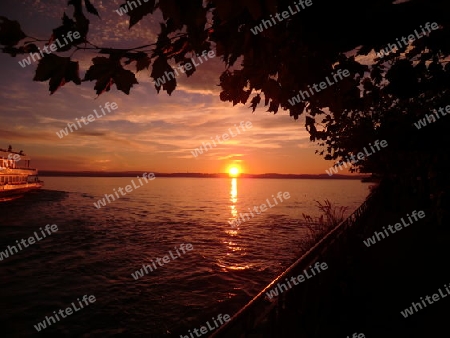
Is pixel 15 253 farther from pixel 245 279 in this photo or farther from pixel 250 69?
pixel 250 69

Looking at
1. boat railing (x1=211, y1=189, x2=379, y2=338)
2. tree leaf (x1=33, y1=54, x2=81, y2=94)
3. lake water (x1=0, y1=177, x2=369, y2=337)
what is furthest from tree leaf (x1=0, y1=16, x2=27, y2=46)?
lake water (x1=0, y1=177, x2=369, y2=337)

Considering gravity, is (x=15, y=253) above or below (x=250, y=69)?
above

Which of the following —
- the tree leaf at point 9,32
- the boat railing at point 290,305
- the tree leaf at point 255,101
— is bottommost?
the boat railing at point 290,305

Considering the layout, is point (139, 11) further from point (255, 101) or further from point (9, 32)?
point (255, 101)

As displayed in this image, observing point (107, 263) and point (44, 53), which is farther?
point (107, 263)

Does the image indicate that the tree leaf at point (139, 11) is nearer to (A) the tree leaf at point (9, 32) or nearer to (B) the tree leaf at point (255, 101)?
(A) the tree leaf at point (9, 32)

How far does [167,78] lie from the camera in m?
2.43

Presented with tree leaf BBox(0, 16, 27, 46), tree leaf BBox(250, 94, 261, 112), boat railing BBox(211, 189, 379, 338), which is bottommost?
boat railing BBox(211, 189, 379, 338)

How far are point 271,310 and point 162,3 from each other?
3550 millimetres

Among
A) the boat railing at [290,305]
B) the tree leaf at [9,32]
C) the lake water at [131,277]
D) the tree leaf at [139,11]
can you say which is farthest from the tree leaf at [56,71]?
the lake water at [131,277]

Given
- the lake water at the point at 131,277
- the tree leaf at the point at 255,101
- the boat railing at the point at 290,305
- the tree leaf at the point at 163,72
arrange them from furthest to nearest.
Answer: the lake water at the point at 131,277, the tree leaf at the point at 255,101, the boat railing at the point at 290,305, the tree leaf at the point at 163,72

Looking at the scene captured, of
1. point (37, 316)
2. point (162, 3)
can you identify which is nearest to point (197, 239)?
point (37, 316)

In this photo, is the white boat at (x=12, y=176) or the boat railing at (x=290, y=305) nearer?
the boat railing at (x=290, y=305)

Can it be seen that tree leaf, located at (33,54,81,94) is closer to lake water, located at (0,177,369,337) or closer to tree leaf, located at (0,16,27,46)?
tree leaf, located at (0,16,27,46)
